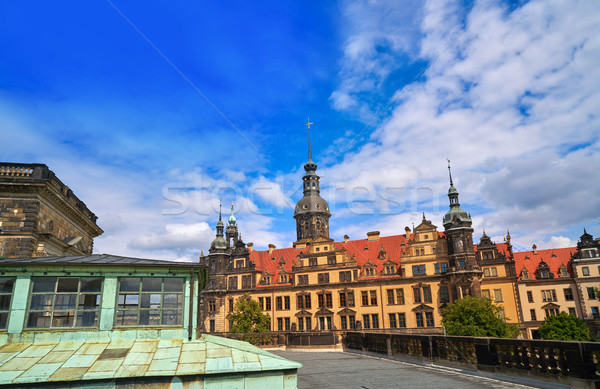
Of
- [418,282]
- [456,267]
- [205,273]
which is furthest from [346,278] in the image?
[205,273]

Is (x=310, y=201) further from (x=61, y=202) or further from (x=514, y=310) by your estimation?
(x=61, y=202)

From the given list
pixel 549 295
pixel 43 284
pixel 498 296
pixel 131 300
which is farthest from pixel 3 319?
pixel 549 295

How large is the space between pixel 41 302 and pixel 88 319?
173cm

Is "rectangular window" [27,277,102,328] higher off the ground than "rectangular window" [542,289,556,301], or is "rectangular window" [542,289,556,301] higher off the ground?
"rectangular window" [542,289,556,301]

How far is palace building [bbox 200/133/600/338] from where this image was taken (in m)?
55.2

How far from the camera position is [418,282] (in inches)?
2203

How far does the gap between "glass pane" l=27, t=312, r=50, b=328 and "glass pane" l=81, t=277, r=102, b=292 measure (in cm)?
144

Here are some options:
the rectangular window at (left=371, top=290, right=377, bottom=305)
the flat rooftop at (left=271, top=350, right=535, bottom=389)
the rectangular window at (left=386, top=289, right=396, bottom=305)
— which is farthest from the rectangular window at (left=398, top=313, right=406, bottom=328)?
the flat rooftop at (left=271, top=350, right=535, bottom=389)

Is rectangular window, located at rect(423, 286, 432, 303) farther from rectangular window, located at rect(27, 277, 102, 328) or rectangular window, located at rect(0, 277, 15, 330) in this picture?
rectangular window, located at rect(0, 277, 15, 330)

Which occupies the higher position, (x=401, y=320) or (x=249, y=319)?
(x=249, y=319)

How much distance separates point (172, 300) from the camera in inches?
550

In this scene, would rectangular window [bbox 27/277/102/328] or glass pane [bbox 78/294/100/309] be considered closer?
rectangular window [bbox 27/277/102/328]

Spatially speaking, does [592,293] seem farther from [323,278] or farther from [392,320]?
[323,278]

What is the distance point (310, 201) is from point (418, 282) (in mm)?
37031
